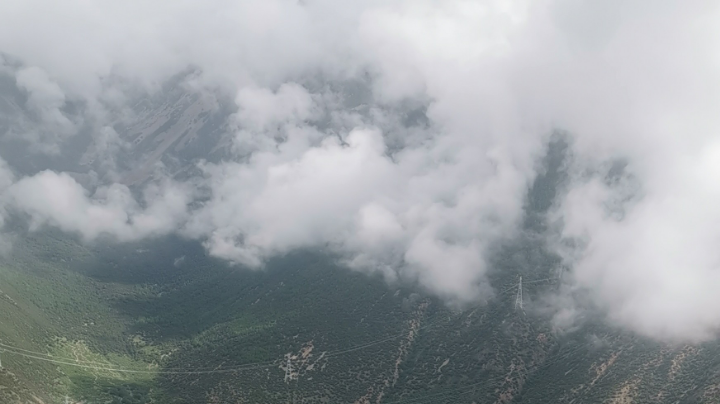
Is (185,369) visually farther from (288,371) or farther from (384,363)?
(384,363)

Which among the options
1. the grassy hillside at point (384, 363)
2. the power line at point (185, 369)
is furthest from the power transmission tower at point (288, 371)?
the power line at point (185, 369)

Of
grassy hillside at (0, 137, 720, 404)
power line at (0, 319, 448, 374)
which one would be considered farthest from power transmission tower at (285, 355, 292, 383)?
power line at (0, 319, 448, 374)

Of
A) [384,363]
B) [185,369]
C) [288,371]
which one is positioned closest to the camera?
[288,371]

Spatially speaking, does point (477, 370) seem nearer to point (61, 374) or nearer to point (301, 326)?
point (301, 326)

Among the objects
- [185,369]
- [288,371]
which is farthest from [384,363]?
[185,369]

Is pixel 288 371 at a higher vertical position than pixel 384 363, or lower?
higher

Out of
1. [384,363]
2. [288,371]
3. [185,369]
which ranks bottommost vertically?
[384,363]

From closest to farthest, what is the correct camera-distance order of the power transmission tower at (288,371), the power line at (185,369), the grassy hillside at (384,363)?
the grassy hillside at (384,363) < the power line at (185,369) < the power transmission tower at (288,371)

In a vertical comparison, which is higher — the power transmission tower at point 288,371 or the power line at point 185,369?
the power line at point 185,369

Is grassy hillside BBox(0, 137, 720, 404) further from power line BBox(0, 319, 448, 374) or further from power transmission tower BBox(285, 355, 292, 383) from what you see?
power transmission tower BBox(285, 355, 292, 383)

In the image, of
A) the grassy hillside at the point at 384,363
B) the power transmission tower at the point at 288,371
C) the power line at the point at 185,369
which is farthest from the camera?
the power transmission tower at the point at 288,371

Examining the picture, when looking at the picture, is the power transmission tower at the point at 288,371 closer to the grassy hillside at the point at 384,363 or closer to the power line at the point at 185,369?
the grassy hillside at the point at 384,363

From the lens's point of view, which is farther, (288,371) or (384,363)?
(384,363)
